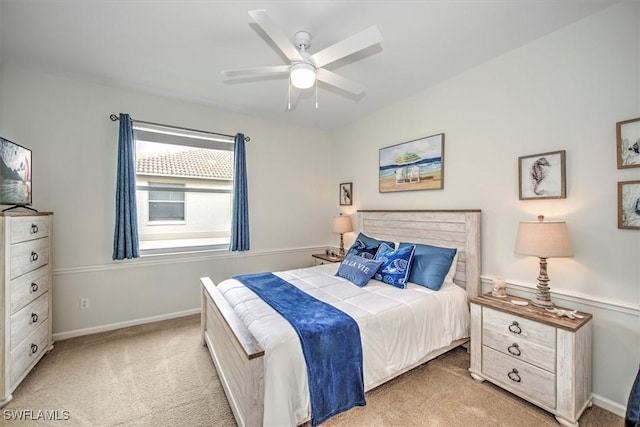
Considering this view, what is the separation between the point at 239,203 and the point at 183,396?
89.9 inches

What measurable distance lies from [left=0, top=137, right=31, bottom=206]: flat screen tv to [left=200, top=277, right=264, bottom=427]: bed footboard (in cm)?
166

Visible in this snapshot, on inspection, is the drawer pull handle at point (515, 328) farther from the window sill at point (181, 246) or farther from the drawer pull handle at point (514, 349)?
the window sill at point (181, 246)

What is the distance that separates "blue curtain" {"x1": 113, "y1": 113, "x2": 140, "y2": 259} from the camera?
295cm

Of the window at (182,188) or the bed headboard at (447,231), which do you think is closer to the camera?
the bed headboard at (447,231)

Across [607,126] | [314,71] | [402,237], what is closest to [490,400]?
[402,237]

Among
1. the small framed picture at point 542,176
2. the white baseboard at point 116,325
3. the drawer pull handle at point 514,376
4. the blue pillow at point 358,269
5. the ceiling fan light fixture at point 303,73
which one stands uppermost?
the ceiling fan light fixture at point 303,73

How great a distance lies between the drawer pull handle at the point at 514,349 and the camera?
1919 mm

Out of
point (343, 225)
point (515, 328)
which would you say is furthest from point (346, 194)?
point (515, 328)

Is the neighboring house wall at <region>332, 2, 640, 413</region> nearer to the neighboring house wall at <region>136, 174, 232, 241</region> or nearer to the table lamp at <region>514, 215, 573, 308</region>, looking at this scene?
the table lamp at <region>514, 215, 573, 308</region>

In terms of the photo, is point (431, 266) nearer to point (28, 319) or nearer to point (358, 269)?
point (358, 269)

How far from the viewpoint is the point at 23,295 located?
6.81 feet

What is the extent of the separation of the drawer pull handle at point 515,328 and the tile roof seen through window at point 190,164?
3.59 metres

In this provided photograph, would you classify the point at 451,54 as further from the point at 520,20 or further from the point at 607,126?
the point at 607,126

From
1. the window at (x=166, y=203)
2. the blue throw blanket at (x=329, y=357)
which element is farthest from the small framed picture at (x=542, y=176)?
the window at (x=166, y=203)
